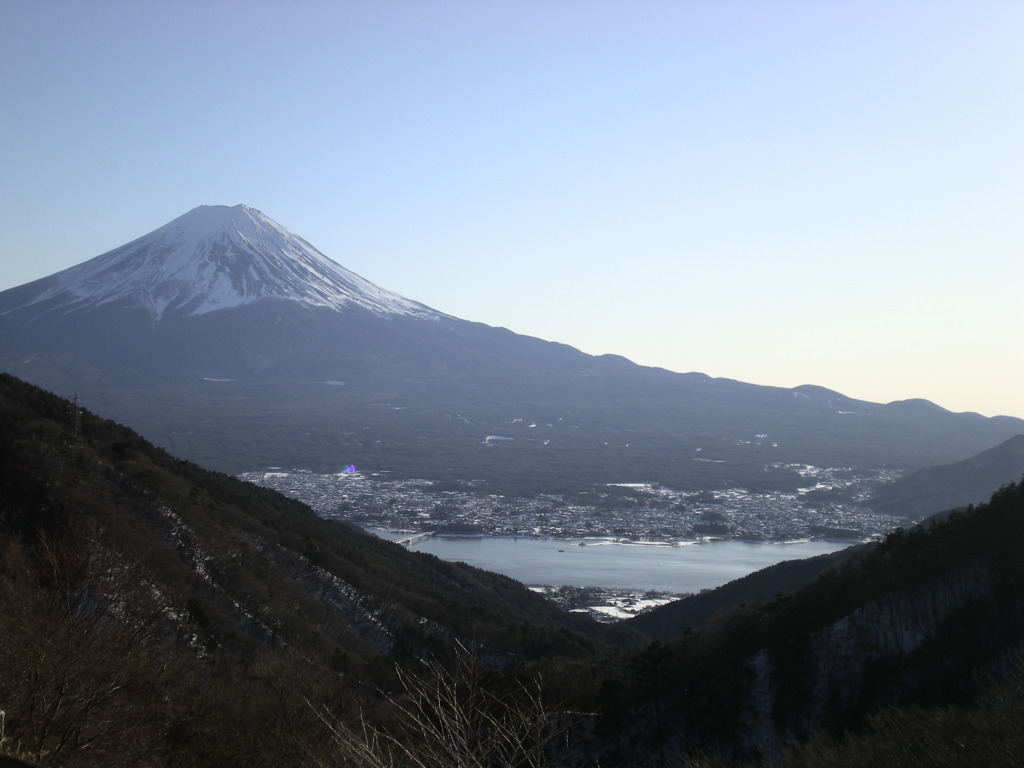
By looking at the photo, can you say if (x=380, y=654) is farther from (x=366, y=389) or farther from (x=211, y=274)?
(x=211, y=274)

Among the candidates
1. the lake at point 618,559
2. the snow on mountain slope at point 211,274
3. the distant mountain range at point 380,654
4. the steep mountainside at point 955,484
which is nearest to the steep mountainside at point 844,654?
the distant mountain range at point 380,654

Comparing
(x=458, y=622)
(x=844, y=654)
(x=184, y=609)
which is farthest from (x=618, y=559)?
(x=184, y=609)

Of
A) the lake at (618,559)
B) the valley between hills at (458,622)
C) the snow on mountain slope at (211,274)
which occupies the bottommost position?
the lake at (618,559)

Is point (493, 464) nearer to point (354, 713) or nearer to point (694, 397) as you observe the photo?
point (694, 397)

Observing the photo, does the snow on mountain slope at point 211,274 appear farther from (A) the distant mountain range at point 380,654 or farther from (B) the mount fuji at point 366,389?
(A) the distant mountain range at point 380,654

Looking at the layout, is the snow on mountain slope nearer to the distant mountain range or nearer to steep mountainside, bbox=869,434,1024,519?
steep mountainside, bbox=869,434,1024,519

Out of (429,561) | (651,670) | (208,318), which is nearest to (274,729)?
(651,670)
